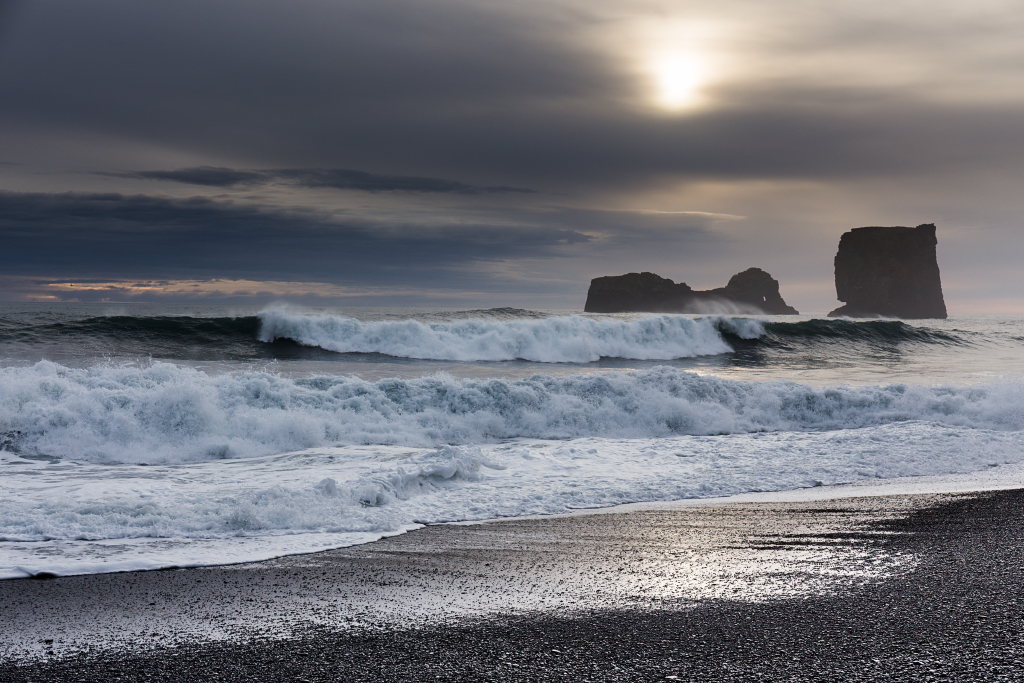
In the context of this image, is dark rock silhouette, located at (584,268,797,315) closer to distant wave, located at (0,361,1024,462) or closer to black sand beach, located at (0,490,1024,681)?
distant wave, located at (0,361,1024,462)

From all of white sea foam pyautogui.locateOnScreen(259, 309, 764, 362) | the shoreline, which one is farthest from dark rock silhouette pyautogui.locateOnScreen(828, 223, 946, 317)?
the shoreline

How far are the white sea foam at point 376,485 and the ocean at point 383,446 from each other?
1.0 inches

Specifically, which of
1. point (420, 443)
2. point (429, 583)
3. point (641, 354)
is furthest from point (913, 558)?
point (641, 354)

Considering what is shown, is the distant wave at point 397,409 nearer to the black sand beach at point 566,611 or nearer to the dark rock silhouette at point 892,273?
the black sand beach at point 566,611

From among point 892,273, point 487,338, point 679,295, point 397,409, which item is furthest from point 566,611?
point 892,273

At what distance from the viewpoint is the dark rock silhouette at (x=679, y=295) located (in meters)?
65.2

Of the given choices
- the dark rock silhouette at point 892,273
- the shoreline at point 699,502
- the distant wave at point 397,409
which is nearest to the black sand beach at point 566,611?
the shoreline at point 699,502

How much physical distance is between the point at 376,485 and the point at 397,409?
3.97 metres

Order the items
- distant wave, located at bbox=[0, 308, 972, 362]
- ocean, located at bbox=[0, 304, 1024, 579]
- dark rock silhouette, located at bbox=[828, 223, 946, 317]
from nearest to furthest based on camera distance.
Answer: ocean, located at bbox=[0, 304, 1024, 579], distant wave, located at bbox=[0, 308, 972, 362], dark rock silhouette, located at bbox=[828, 223, 946, 317]

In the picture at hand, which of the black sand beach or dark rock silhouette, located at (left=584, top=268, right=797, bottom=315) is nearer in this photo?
the black sand beach

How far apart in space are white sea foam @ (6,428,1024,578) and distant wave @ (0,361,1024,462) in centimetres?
61

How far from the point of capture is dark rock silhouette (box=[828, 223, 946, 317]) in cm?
7469

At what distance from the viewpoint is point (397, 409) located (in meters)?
9.50

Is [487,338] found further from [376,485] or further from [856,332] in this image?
[856,332]
